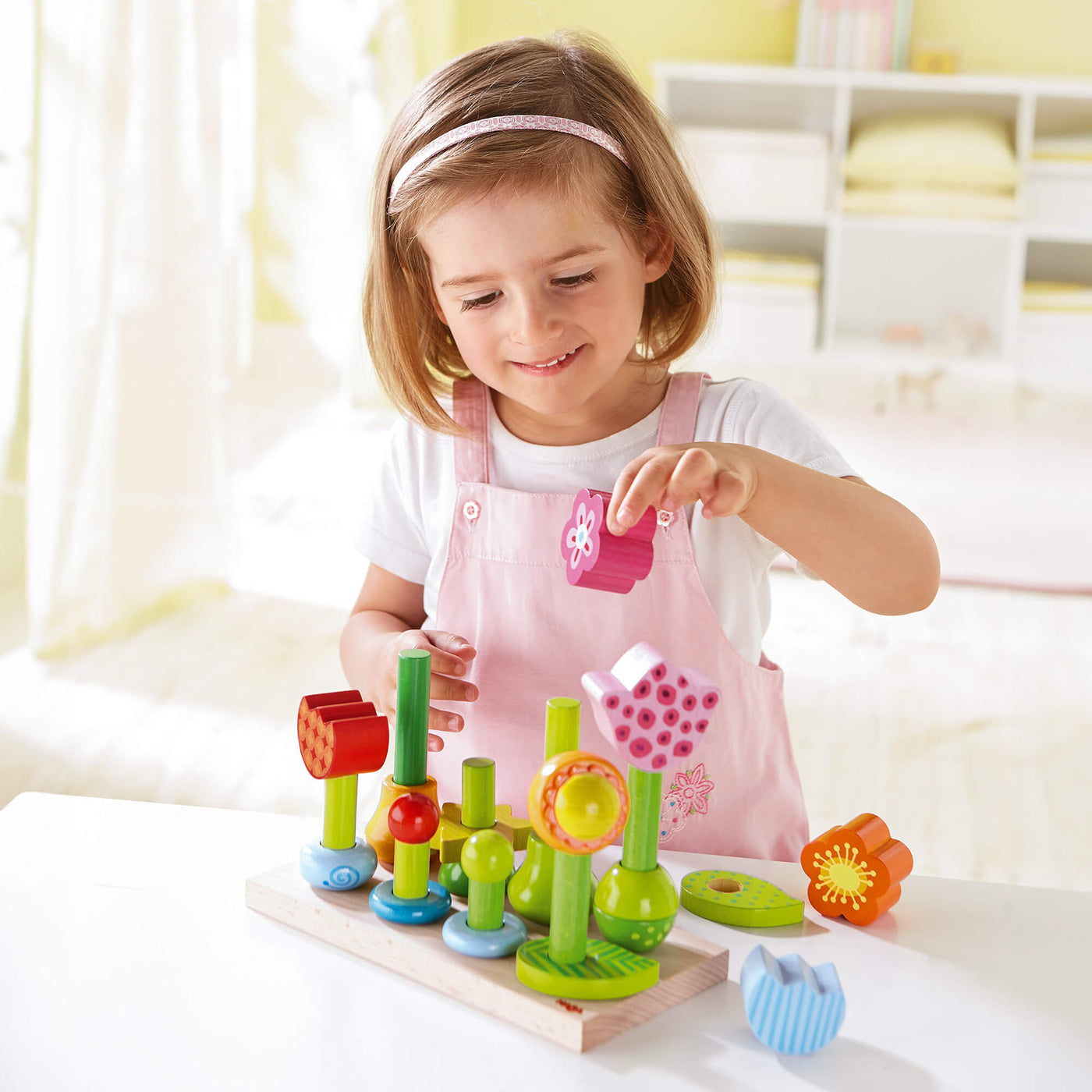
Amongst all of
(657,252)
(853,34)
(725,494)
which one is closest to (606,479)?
(657,252)

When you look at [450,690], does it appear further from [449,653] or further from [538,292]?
[538,292]

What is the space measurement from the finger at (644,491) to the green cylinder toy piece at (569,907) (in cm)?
15

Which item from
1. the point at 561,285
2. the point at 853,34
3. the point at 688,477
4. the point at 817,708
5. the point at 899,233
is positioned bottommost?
the point at 817,708

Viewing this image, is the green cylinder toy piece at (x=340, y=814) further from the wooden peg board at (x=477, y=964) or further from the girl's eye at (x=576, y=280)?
the girl's eye at (x=576, y=280)

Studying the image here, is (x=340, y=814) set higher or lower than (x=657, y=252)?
lower

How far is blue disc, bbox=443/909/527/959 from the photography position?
1.66 feet

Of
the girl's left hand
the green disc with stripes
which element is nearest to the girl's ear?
the girl's left hand

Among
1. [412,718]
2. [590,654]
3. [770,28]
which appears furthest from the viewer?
[770,28]

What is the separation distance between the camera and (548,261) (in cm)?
72

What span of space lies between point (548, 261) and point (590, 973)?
398mm

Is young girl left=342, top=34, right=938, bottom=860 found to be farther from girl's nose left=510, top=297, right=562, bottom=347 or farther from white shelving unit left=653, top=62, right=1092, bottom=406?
white shelving unit left=653, top=62, right=1092, bottom=406

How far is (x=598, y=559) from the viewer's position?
0.58 meters

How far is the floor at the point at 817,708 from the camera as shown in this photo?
59.4 inches

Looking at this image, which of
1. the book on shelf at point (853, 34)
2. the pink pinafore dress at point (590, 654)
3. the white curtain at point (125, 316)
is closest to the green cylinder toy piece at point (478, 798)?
the pink pinafore dress at point (590, 654)
